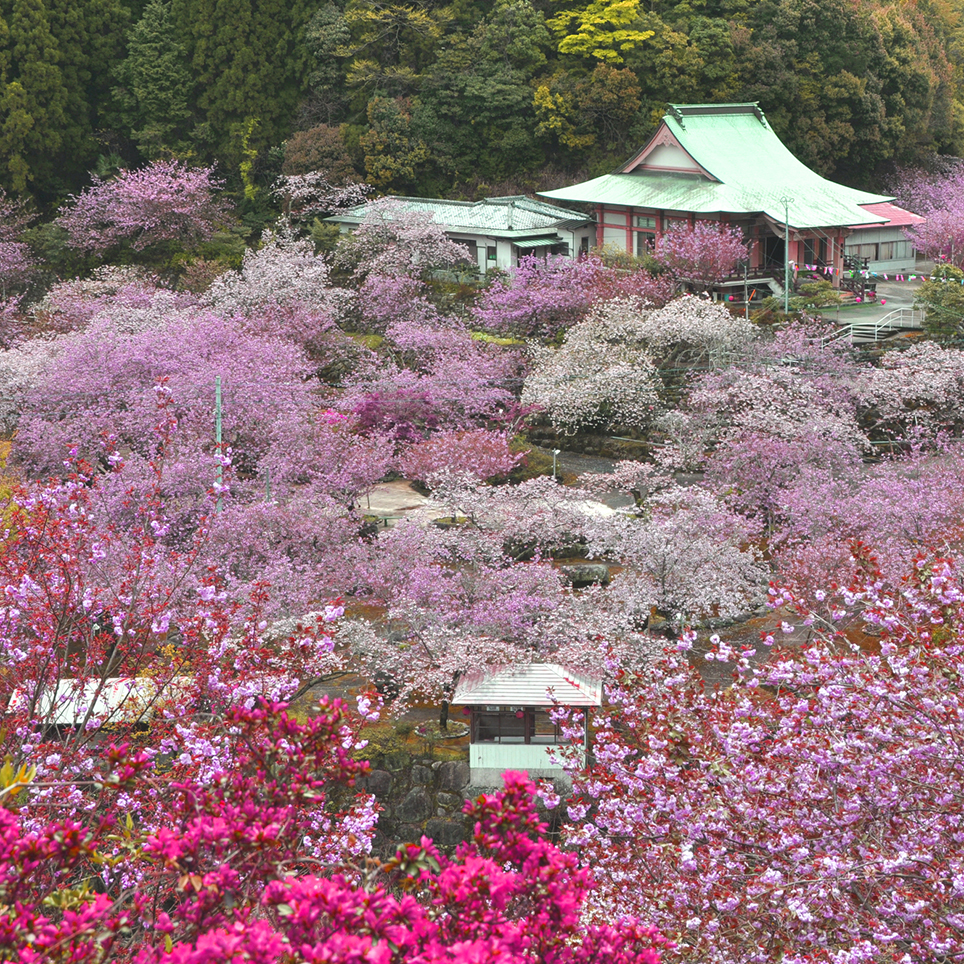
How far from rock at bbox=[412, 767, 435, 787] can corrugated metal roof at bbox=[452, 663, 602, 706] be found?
1.24 m

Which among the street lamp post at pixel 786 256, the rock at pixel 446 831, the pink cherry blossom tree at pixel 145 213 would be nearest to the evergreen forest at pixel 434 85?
the pink cherry blossom tree at pixel 145 213

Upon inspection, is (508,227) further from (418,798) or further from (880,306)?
(418,798)

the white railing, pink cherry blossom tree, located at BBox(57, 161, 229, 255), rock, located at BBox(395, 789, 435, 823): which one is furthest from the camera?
pink cherry blossom tree, located at BBox(57, 161, 229, 255)

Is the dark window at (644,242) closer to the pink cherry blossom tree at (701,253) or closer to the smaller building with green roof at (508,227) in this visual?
the smaller building with green roof at (508,227)

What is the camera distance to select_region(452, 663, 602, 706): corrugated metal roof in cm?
1262

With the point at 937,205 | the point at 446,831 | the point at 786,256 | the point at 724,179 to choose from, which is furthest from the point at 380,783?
the point at 937,205

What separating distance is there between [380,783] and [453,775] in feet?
3.05

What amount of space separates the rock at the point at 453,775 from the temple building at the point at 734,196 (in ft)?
65.8

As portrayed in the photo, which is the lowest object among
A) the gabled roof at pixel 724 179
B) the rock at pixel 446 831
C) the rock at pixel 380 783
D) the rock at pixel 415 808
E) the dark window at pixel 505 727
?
the rock at pixel 446 831

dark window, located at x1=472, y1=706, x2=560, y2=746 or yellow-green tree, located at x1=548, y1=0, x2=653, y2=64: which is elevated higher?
yellow-green tree, located at x1=548, y1=0, x2=653, y2=64

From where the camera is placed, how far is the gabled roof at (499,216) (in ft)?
105

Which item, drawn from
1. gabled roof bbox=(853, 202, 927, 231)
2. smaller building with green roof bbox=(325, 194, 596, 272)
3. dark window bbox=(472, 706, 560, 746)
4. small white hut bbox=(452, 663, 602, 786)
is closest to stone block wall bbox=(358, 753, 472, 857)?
small white hut bbox=(452, 663, 602, 786)

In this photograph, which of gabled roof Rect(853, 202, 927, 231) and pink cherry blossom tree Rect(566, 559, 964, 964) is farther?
gabled roof Rect(853, 202, 927, 231)

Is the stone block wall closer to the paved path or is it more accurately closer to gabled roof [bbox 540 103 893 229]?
the paved path
